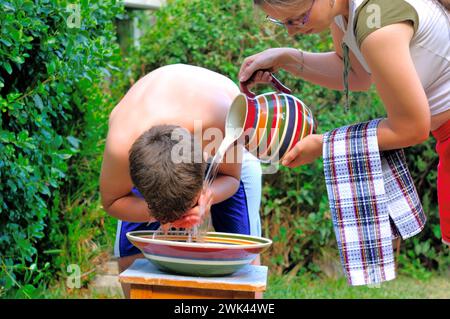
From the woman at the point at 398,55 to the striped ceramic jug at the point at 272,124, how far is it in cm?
4

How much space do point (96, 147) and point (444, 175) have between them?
2.57 m

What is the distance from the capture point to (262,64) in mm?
2740

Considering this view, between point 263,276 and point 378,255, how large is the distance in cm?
37

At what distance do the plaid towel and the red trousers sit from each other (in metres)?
0.28

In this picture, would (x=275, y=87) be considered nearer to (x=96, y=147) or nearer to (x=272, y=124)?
(x=272, y=124)

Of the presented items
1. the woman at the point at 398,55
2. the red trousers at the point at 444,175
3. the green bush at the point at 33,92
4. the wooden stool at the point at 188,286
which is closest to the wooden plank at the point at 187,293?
the wooden stool at the point at 188,286

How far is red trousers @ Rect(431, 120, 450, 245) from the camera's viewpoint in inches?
97.4

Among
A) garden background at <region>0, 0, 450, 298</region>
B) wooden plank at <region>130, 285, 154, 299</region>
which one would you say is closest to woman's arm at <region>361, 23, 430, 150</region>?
garden background at <region>0, 0, 450, 298</region>

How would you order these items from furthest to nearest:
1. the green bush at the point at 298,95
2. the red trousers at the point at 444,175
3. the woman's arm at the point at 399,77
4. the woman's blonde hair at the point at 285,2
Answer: the green bush at the point at 298,95, the red trousers at the point at 444,175, the woman's blonde hair at the point at 285,2, the woman's arm at the point at 399,77

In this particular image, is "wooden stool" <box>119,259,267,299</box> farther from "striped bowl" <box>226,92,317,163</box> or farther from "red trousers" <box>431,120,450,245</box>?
"red trousers" <box>431,120,450,245</box>

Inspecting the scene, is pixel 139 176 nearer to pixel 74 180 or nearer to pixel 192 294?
pixel 192 294

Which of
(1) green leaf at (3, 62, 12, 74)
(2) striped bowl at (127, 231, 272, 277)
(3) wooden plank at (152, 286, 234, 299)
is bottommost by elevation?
(3) wooden plank at (152, 286, 234, 299)

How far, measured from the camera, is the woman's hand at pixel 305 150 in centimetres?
242

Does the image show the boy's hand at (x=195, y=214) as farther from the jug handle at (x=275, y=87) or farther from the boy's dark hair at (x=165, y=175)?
the jug handle at (x=275, y=87)
